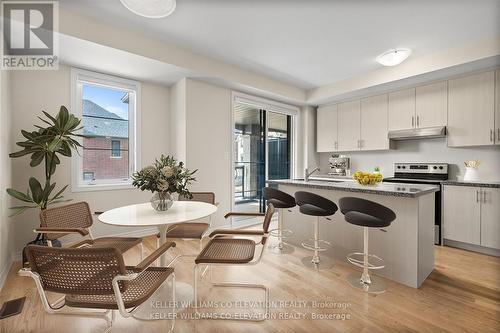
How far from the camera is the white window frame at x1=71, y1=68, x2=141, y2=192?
3182 millimetres

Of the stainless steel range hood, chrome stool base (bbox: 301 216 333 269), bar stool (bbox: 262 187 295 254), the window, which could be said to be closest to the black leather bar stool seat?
chrome stool base (bbox: 301 216 333 269)

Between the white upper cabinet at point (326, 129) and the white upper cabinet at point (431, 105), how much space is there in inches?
60.2

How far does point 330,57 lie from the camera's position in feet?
11.3

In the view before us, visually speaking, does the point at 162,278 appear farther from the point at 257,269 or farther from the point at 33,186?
the point at 33,186

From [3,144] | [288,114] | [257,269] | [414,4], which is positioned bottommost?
[257,269]

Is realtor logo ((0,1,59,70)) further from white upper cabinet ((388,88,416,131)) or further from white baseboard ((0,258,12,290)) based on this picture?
white upper cabinet ((388,88,416,131))

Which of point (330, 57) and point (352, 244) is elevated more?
point (330, 57)

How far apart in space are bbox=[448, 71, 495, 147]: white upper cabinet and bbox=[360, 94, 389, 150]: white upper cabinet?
0.94 m

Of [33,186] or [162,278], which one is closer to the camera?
[162,278]

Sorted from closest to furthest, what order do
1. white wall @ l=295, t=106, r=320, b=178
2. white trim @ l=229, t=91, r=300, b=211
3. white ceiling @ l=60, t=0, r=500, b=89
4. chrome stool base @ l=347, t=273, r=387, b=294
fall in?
1. chrome stool base @ l=347, t=273, r=387, b=294
2. white ceiling @ l=60, t=0, r=500, b=89
3. white trim @ l=229, t=91, r=300, b=211
4. white wall @ l=295, t=106, r=320, b=178

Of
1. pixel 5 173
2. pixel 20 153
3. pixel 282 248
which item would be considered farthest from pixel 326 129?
pixel 5 173

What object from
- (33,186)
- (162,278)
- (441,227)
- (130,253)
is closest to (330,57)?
(441,227)

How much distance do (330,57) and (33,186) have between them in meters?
4.16

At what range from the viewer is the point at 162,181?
196 centimetres
